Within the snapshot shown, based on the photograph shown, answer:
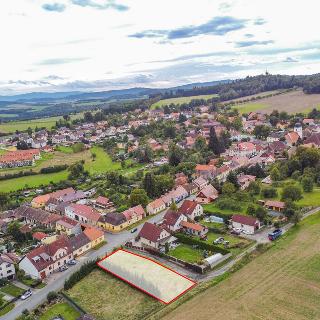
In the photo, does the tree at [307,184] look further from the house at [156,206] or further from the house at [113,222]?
the house at [113,222]

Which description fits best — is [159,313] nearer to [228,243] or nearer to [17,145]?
[228,243]

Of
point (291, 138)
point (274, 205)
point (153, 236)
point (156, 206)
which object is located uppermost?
point (291, 138)

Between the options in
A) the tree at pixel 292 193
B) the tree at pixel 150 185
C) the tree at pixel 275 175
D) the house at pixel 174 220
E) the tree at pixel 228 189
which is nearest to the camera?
the house at pixel 174 220

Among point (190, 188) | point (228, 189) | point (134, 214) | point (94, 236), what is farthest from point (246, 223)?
point (190, 188)

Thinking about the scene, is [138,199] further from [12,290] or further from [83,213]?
[12,290]

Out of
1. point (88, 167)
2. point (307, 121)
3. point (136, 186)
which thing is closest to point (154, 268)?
point (136, 186)

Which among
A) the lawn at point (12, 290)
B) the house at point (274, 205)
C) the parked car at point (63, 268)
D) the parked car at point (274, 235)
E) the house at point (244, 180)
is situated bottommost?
the lawn at point (12, 290)

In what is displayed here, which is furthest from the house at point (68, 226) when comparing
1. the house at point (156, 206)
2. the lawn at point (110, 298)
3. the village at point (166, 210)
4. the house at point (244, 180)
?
the house at point (244, 180)
